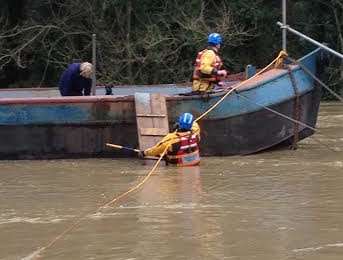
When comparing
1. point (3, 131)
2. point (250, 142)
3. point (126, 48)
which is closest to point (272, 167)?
point (250, 142)

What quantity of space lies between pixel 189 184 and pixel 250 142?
3.13 meters

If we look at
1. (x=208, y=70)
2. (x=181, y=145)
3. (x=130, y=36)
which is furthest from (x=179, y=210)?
(x=130, y=36)

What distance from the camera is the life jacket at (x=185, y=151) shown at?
11685 mm

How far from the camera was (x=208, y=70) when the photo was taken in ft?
42.4

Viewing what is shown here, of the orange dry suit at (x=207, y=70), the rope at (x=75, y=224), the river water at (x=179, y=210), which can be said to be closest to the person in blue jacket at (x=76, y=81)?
the river water at (x=179, y=210)

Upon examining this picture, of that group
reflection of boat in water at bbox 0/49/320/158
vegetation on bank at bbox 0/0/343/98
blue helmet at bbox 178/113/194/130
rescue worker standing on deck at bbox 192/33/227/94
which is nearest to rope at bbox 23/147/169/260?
blue helmet at bbox 178/113/194/130

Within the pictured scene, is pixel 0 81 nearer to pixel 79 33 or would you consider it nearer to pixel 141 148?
pixel 79 33

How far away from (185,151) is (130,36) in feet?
53.1

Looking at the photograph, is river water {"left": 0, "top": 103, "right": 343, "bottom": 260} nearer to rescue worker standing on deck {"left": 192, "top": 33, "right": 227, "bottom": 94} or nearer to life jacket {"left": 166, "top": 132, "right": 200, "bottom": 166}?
life jacket {"left": 166, "top": 132, "right": 200, "bottom": 166}

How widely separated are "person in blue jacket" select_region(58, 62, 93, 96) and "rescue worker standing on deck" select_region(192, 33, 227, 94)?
2.06 metres

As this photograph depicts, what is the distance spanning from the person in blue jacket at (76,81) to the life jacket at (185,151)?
290cm

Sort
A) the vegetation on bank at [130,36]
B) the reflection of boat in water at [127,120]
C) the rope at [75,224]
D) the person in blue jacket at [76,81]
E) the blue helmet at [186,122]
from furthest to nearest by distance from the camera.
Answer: the vegetation on bank at [130,36] → the person in blue jacket at [76,81] → the reflection of boat in water at [127,120] → the blue helmet at [186,122] → the rope at [75,224]

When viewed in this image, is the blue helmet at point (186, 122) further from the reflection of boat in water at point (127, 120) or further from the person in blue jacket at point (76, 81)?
the person in blue jacket at point (76, 81)

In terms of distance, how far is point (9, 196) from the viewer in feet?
31.2
